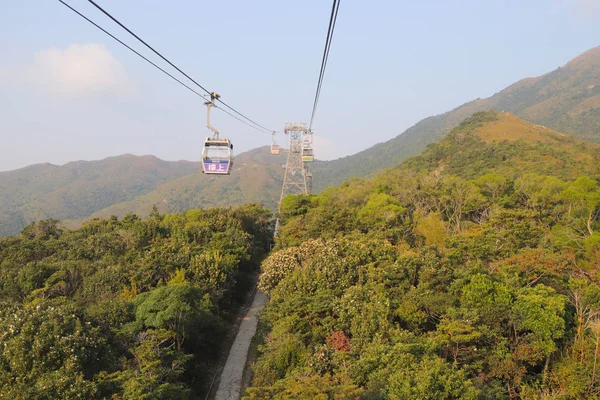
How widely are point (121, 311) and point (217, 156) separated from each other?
7.90 meters

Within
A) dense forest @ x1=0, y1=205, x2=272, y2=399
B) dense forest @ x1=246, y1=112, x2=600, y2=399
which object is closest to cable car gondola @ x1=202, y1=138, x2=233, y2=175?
dense forest @ x1=0, y1=205, x2=272, y2=399

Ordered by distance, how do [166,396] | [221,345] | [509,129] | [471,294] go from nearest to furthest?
1. [166,396]
2. [471,294]
3. [221,345]
4. [509,129]

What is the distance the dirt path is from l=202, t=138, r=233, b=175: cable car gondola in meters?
9.22

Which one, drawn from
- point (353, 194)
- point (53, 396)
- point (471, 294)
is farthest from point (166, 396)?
point (353, 194)

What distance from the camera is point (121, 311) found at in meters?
16.5

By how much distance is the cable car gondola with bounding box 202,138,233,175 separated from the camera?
18375 mm

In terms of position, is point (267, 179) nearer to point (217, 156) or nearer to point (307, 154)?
point (307, 154)

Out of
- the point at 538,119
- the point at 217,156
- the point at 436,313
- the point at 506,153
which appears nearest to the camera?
the point at 436,313

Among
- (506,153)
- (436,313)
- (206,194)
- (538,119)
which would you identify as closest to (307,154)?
(436,313)

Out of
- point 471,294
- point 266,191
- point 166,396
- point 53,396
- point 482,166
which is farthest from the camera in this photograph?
point 266,191

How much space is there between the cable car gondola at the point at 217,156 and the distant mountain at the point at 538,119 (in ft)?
345

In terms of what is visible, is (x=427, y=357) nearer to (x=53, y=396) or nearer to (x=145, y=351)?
(x=145, y=351)

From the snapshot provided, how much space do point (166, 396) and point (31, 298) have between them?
14.3 m

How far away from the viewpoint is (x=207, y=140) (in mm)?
18359
